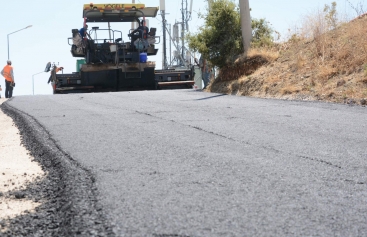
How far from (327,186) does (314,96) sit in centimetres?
880

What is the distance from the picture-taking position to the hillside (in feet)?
42.7

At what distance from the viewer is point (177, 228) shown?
346cm

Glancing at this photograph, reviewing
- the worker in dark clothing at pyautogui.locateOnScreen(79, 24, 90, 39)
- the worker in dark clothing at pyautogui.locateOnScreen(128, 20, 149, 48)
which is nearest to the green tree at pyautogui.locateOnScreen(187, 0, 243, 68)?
the worker in dark clothing at pyautogui.locateOnScreen(128, 20, 149, 48)

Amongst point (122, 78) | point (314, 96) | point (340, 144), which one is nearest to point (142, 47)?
point (122, 78)

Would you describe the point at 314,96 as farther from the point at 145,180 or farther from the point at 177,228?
the point at 177,228

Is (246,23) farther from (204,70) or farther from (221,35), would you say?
(204,70)

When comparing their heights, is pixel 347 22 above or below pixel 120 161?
above

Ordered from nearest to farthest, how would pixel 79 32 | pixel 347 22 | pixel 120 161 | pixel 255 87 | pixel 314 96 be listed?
pixel 120 161 < pixel 314 96 < pixel 255 87 < pixel 347 22 < pixel 79 32

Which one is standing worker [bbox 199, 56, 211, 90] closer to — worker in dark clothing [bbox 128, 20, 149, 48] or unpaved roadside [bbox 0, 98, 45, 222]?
worker in dark clothing [bbox 128, 20, 149, 48]

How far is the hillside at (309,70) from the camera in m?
13.0

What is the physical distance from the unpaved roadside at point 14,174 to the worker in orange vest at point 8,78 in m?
14.4

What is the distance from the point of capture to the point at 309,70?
14.9 metres

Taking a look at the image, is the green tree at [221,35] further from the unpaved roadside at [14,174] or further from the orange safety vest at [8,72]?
the unpaved roadside at [14,174]

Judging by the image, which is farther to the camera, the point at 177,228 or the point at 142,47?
the point at 142,47
